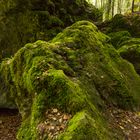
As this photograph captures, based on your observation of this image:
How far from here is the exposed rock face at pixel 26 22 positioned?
12.6 meters

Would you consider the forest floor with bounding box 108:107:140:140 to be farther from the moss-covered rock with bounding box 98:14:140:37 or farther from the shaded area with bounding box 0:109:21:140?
the moss-covered rock with bounding box 98:14:140:37

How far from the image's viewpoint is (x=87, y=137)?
486 centimetres

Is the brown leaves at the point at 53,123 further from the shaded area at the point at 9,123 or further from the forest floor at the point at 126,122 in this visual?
the shaded area at the point at 9,123

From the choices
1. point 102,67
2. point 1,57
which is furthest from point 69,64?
point 1,57

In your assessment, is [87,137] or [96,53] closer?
[87,137]

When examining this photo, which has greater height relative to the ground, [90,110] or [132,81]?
[90,110]

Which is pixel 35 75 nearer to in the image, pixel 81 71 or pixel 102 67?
pixel 81 71

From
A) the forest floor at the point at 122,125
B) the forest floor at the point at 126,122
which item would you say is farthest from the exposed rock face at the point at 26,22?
the forest floor at the point at 126,122

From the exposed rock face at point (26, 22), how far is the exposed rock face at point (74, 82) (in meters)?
3.41

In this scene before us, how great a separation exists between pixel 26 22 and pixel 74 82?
24.9 feet

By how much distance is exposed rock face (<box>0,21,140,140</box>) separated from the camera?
5.50m

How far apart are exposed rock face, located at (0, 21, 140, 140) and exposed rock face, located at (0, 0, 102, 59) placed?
3.41 m

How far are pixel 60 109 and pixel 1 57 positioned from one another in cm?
725

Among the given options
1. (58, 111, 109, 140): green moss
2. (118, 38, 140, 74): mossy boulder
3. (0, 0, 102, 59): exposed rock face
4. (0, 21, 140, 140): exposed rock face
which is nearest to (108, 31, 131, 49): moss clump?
(118, 38, 140, 74): mossy boulder
